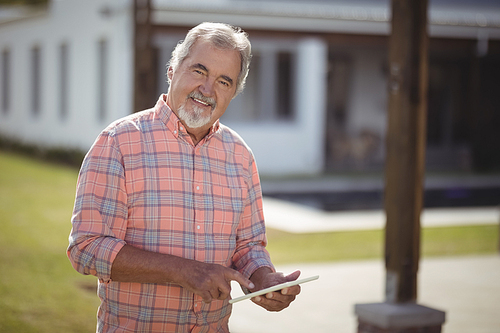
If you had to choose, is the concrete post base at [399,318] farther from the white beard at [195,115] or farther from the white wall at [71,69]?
the white wall at [71,69]

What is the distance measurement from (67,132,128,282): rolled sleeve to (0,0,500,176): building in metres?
14.2

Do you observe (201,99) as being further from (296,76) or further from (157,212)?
(296,76)

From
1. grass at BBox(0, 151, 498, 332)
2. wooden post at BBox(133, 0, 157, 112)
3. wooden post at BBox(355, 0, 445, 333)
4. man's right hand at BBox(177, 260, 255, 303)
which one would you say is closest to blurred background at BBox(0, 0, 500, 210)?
grass at BBox(0, 151, 498, 332)

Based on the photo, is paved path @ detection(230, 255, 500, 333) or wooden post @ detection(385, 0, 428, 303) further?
paved path @ detection(230, 255, 500, 333)

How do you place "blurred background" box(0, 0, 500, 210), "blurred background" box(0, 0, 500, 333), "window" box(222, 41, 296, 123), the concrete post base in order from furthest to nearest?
"window" box(222, 41, 296, 123)
"blurred background" box(0, 0, 500, 210)
"blurred background" box(0, 0, 500, 333)
the concrete post base

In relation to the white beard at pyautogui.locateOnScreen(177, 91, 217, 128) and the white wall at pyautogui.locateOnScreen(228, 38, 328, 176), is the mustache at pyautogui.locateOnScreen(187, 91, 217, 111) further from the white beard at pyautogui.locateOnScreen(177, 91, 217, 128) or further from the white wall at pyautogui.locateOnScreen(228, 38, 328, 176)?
the white wall at pyautogui.locateOnScreen(228, 38, 328, 176)

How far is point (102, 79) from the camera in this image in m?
19.3

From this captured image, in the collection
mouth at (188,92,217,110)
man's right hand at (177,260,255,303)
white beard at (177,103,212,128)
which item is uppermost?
mouth at (188,92,217,110)

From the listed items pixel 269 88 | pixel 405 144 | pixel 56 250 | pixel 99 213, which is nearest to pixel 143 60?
pixel 405 144

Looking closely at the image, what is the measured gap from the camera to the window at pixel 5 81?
2641 centimetres

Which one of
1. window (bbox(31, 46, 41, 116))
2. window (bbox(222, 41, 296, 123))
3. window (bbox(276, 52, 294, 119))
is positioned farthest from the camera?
window (bbox(31, 46, 41, 116))

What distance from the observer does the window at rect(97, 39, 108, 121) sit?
18.9 meters

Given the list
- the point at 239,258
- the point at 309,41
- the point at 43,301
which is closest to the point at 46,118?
the point at 309,41

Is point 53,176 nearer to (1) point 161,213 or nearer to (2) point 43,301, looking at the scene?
(2) point 43,301
